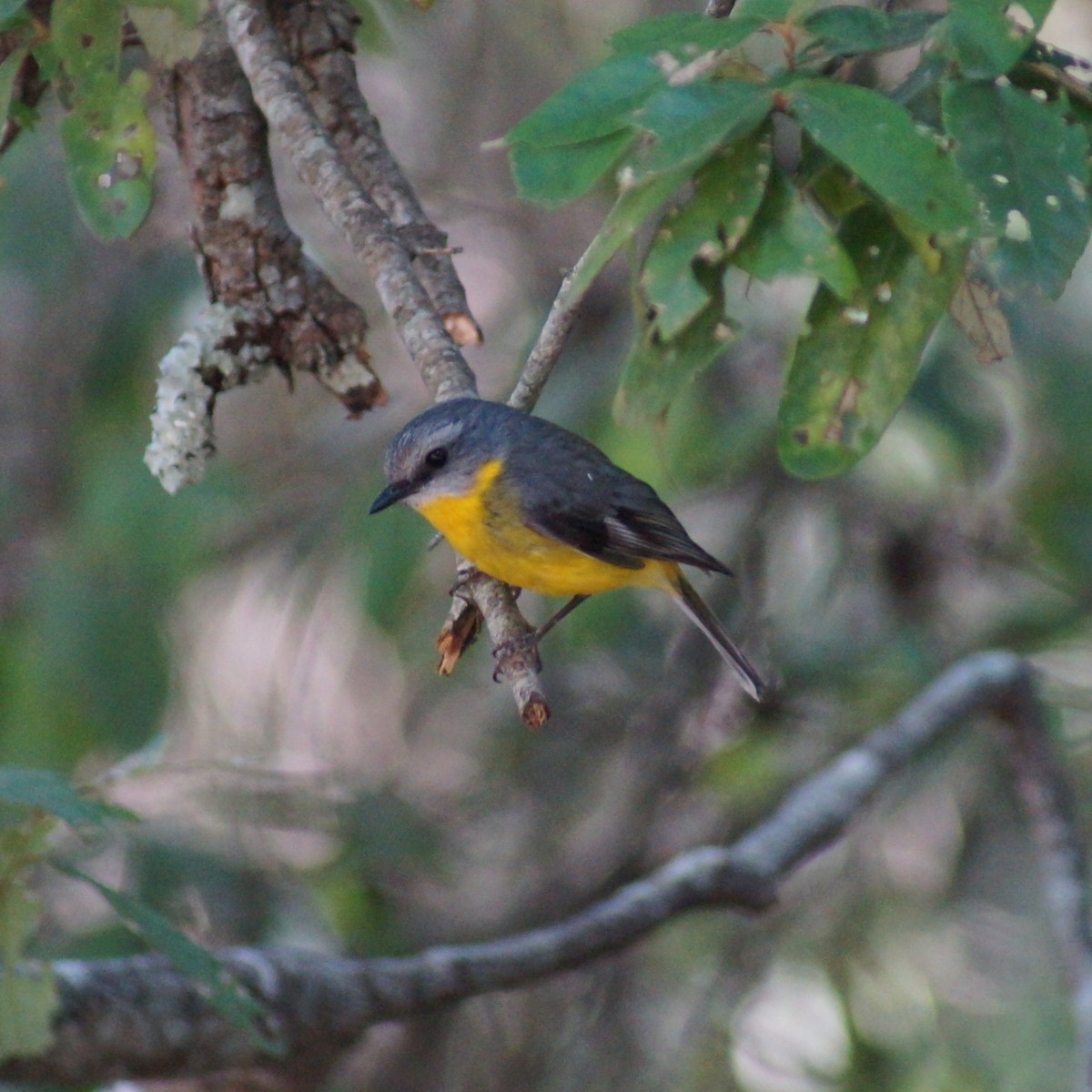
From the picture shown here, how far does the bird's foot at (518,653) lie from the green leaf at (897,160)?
3.50 feet

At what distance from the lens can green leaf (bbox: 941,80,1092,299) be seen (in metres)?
1.90

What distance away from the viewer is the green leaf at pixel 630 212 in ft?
6.03

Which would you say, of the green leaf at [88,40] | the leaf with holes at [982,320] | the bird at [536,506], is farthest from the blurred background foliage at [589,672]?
the leaf with holes at [982,320]

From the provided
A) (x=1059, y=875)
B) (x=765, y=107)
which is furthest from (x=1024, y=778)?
(x=765, y=107)

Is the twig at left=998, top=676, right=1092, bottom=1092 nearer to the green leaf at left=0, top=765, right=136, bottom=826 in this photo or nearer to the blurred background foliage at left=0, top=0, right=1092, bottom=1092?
the blurred background foliage at left=0, top=0, right=1092, bottom=1092

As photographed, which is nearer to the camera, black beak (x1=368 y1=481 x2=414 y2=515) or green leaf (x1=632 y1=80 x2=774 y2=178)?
green leaf (x1=632 y1=80 x2=774 y2=178)

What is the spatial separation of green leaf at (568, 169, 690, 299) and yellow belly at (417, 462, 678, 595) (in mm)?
1766

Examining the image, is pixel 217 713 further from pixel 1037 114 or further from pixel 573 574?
pixel 1037 114

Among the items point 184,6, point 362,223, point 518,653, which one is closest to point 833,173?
point 518,653

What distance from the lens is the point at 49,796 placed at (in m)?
2.24

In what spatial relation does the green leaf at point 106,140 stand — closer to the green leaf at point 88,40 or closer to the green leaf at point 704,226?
the green leaf at point 88,40

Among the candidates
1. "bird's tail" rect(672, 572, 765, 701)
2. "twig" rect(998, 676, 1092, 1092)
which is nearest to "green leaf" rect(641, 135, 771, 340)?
"bird's tail" rect(672, 572, 765, 701)

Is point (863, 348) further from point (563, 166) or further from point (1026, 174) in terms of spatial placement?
point (563, 166)

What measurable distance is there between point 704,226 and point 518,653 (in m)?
0.92
